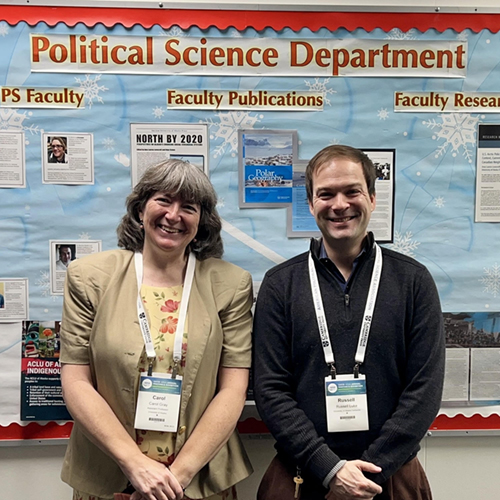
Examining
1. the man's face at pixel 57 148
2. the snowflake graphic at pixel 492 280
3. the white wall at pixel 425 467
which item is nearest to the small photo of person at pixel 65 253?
the man's face at pixel 57 148

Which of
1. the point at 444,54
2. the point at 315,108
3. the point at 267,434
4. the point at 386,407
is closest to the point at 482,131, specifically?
the point at 444,54

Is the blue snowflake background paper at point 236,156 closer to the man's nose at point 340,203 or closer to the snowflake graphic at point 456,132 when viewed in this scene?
the snowflake graphic at point 456,132

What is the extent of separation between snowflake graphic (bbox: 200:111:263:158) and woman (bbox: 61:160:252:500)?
39cm

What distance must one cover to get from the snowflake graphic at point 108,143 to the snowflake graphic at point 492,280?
154 centimetres

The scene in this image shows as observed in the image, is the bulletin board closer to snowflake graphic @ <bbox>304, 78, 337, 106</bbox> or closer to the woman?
snowflake graphic @ <bbox>304, 78, 337, 106</bbox>

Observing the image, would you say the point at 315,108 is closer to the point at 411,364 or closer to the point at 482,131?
the point at 482,131

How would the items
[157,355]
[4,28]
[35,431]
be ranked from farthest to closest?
[35,431] → [4,28] → [157,355]

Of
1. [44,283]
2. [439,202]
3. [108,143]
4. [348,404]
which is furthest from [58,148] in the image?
[439,202]

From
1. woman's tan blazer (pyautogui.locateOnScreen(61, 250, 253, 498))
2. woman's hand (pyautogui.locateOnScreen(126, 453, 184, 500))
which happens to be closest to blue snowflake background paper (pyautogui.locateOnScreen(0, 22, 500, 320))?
woman's tan blazer (pyautogui.locateOnScreen(61, 250, 253, 498))

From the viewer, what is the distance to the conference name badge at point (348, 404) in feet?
4.47

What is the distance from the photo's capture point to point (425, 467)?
1936mm

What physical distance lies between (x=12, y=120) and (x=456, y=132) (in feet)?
5.58

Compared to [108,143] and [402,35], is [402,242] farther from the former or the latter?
[108,143]

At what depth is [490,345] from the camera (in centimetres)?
190
